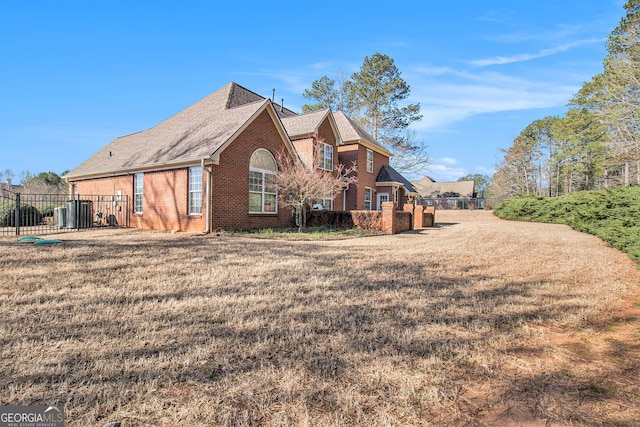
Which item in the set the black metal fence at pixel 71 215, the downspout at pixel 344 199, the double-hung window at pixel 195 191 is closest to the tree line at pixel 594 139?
the downspout at pixel 344 199

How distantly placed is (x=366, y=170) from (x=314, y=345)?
21789 mm

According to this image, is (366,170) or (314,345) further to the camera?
(366,170)

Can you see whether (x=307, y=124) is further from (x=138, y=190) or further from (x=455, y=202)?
(x=455, y=202)

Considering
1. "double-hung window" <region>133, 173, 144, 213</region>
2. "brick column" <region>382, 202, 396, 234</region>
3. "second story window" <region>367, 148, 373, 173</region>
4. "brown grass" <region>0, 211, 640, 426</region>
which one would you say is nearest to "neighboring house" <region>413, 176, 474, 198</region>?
"second story window" <region>367, 148, 373, 173</region>

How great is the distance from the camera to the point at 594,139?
37438 millimetres

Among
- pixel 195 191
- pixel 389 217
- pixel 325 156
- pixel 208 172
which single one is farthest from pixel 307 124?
pixel 195 191

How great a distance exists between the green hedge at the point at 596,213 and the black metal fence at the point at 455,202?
25.2 metres

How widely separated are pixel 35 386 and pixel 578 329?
17.4 feet

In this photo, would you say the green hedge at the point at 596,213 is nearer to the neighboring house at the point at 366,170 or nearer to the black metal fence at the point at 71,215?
the neighboring house at the point at 366,170

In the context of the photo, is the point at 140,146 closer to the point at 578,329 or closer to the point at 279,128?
the point at 279,128

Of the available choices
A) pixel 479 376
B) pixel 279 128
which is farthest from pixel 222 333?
pixel 279 128

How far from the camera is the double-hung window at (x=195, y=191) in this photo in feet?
45.0

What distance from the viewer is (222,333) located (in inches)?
136

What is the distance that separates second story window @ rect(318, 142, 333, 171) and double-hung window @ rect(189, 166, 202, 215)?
7963mm
